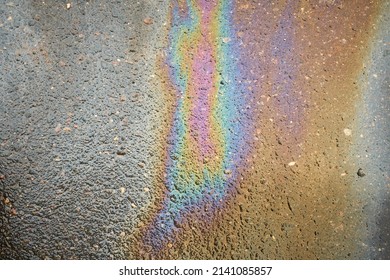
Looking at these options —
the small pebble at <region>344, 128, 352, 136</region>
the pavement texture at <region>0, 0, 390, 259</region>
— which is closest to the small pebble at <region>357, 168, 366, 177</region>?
the pavement texture at <region>0, 0, 390, 259</region>

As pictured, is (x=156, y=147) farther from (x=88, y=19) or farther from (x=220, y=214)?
(x=88, y=19)

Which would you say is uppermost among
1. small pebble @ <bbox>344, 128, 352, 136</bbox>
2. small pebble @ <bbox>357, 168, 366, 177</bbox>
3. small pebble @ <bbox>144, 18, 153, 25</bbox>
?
small pebble @ <bbox>144, 18, 153, 25</bbox>

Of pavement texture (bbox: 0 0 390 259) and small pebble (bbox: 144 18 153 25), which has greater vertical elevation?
small pebble (bbox: 144 18 153 25)

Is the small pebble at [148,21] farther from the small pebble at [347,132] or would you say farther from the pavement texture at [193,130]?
the small pebble at [347,132]

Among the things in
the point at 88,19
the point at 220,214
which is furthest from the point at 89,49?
the point at 220,214

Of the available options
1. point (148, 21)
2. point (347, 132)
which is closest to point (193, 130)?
point (148, 21)

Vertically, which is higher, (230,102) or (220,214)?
(230,102)

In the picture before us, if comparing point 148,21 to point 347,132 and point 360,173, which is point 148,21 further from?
point 360,173

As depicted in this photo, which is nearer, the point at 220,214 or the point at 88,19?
the point at 220,214

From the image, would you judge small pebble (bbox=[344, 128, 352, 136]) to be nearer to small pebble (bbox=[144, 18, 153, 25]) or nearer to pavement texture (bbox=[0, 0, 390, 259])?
pavement texture (bbox=[0, 0, 390, 259])
